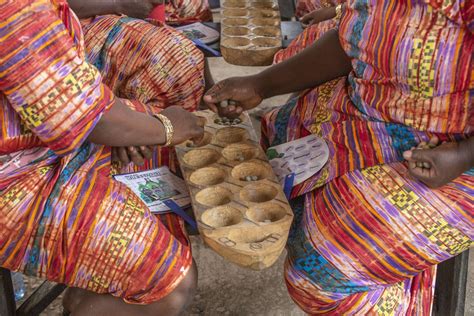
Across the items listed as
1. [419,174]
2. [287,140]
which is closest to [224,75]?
[287,140]

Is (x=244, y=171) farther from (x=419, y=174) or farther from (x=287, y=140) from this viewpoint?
(x=419, y=174)

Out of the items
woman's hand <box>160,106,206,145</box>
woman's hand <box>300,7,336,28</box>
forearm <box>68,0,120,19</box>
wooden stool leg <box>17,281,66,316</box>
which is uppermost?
woman's hand <box>160,106,206,145</box>

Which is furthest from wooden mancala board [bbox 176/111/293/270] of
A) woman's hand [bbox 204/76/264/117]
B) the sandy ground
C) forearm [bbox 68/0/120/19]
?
forearm [bbox 68/0/120/19]

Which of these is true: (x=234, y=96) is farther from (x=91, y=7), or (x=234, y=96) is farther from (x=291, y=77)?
(x=91, y=7)

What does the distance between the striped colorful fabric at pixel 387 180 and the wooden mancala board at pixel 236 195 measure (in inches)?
6.0

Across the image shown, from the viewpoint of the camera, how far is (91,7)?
218 cm

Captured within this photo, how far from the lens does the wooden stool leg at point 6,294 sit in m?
1.48

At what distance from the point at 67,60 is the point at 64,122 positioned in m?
0.11

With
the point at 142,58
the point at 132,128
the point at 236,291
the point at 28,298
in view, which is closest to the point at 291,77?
the point at 132,128

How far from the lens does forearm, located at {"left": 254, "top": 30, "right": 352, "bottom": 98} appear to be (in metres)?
1.62

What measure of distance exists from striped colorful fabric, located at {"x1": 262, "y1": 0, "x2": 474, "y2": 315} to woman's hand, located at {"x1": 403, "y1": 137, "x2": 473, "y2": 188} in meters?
0.04

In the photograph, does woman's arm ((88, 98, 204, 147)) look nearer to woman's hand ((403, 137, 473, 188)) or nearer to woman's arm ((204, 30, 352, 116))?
woman's arm ((204, 30, 352, 116))

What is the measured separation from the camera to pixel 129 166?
59.4 inches

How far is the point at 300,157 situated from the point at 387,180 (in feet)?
0.92
